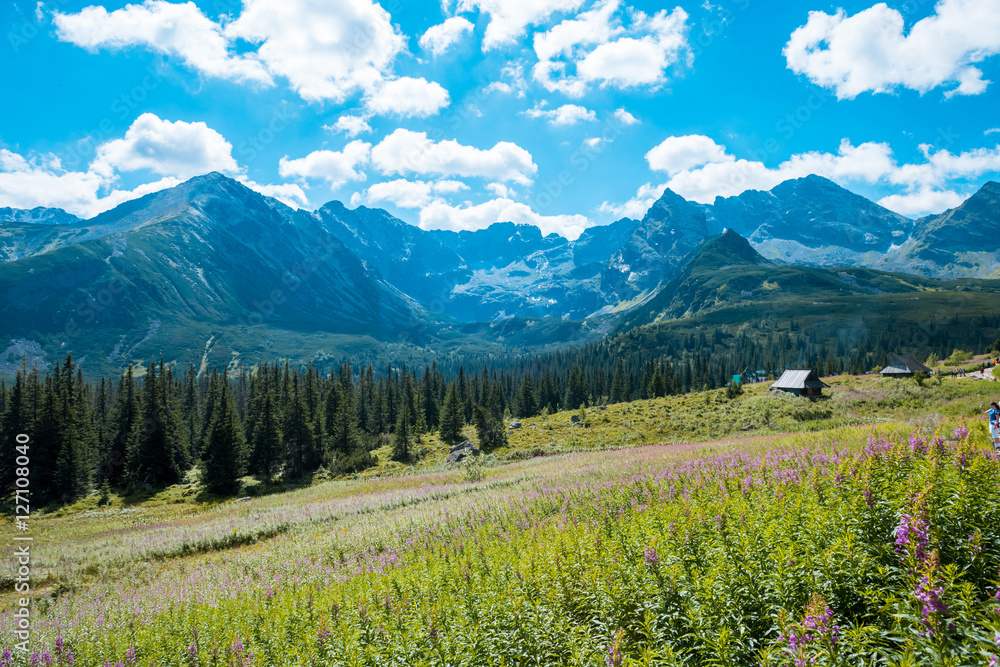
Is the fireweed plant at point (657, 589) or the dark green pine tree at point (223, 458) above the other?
the fireweed plant at point (657, 589)

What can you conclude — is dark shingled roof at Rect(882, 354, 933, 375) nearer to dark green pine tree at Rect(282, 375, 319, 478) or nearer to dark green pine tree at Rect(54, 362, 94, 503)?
dark green pine tree at Rect(282, 375, 319, 478)

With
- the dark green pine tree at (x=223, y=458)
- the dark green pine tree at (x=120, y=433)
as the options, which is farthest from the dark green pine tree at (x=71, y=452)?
the dark green pine tree at (x=223, y=458)

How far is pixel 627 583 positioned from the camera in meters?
7.21

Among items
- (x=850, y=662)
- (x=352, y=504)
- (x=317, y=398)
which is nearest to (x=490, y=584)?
(x=850, y=662)

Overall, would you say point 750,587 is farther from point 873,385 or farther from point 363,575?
point 873,385

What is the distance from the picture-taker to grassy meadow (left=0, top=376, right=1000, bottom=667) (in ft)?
16.7

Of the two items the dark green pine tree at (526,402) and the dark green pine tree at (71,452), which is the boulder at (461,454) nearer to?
the dark green pine tree at (71,452)

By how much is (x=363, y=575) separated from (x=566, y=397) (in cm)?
10944

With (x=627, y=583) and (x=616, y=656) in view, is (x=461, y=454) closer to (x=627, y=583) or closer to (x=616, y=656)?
(x=627, y=583)

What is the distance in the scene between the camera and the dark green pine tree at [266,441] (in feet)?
196

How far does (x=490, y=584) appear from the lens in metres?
9.21

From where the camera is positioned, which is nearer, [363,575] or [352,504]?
[363,575]

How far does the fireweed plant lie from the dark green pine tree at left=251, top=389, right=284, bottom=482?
1817 inches

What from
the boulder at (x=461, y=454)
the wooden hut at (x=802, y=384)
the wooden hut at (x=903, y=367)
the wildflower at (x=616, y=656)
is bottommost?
the boulder at (x=461, y=454)
